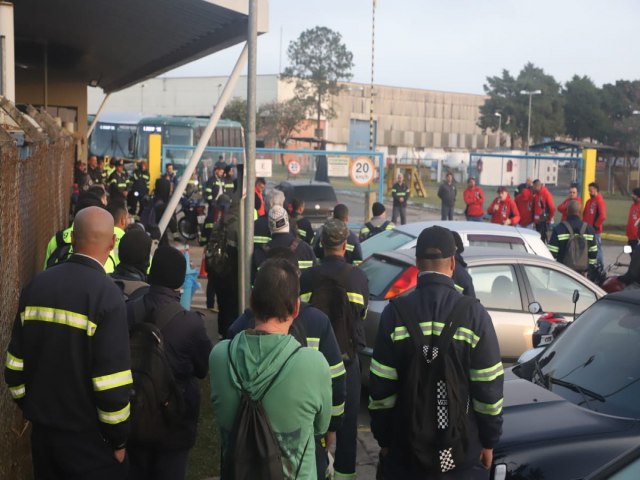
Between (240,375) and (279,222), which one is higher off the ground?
(279,222)

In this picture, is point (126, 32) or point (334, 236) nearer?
point (334, 236)

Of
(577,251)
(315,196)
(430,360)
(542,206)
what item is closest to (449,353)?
(430,360)

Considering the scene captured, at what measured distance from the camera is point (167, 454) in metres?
4.31

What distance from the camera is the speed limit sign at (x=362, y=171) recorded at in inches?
837

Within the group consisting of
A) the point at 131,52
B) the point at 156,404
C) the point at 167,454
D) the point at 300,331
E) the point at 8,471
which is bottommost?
the point at 8,471

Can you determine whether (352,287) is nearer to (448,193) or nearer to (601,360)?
(601,360)

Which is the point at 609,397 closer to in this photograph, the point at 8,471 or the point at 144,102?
the point at 8,471

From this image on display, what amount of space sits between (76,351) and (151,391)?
47cm

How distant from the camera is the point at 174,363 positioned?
4.33 metres

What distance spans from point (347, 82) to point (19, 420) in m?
73.4

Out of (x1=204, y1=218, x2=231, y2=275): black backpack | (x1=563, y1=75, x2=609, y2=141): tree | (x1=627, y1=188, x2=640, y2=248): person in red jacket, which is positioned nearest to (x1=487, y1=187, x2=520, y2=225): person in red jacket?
(x1=627, y1=188, x2=640, y2=248): person in red jacket

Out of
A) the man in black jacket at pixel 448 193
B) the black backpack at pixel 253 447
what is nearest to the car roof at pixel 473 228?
the black backpack at pixel 253 447

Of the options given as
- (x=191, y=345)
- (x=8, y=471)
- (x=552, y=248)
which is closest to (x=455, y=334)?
(x=191, y=345)

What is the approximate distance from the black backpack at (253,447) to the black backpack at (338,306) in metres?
2.31
